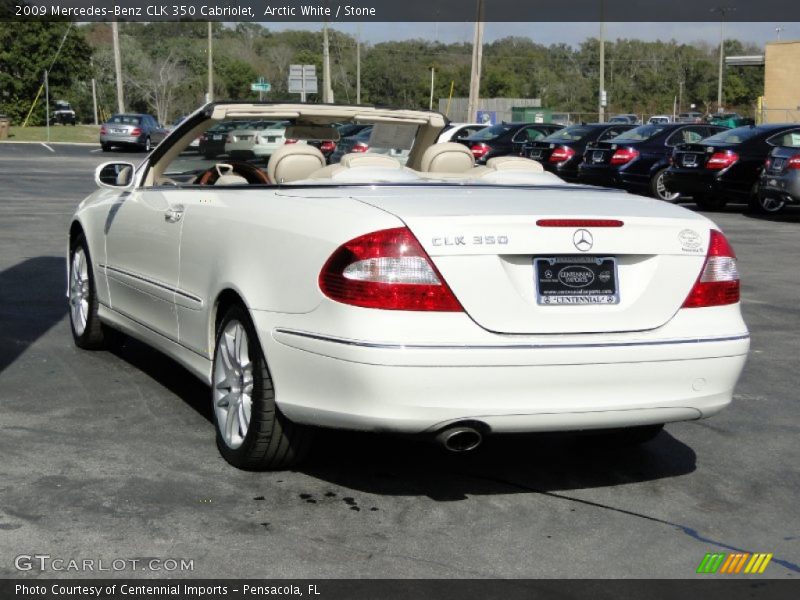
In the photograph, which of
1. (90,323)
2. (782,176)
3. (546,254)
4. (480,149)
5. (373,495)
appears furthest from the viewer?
(480,149)

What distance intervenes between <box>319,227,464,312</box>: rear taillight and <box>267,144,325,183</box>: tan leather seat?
6.30 ft

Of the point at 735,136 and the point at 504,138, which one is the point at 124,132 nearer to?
the point at 504,138

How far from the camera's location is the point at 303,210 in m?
4.93

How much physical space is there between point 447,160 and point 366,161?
0.71 meters

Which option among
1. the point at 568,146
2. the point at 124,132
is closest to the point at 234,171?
the point at 568,146

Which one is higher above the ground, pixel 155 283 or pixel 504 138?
pixel 155 283

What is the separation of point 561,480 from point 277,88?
3796 inches

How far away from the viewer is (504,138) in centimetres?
2980

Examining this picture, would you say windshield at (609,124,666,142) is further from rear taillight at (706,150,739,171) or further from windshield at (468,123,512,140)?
windshield at (468,123,512,140)

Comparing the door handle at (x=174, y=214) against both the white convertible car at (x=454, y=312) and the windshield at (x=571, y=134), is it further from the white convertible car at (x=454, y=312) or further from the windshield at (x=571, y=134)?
the windshield at (x=571, y=134)

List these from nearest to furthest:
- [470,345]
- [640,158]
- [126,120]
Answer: [470,345]
[640,158]
[126,120]

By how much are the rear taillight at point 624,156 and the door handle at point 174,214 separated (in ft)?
61.8

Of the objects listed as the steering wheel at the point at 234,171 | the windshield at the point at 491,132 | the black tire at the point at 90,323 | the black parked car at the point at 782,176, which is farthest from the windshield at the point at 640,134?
the steering wheel at the point at 234,171
